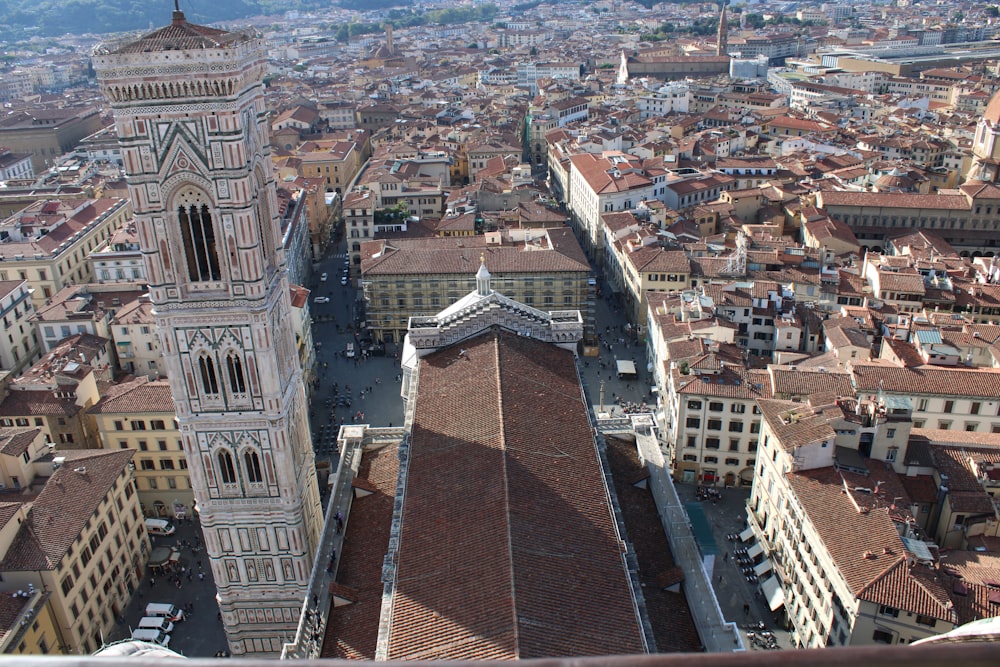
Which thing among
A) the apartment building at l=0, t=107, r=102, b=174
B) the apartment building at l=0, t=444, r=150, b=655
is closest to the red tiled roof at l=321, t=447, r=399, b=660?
the apartment building at l=0, t=444, r=150, b=655

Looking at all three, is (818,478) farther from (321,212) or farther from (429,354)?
(321,212)

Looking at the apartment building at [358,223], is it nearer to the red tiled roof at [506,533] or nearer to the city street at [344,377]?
the city street at [344,377]

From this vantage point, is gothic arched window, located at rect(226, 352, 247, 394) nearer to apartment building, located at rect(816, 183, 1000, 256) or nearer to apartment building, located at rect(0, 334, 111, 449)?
apartment building, located at rect(0, 334, 111, 449)

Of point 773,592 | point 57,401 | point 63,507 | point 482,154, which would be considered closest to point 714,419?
point 773,592

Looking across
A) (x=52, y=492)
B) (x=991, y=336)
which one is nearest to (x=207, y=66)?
(x=52, y=492)

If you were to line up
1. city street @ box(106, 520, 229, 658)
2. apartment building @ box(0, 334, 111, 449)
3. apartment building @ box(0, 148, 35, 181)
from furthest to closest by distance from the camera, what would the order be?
apartment building @ box(0, 148, 35, 181) → apartment building @ box(0, 334, 111, 449) → city street @ box(106, 520, 229, 658)

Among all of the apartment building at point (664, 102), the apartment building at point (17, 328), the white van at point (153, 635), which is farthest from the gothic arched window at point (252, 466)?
the apartment building at point (664, 102)
